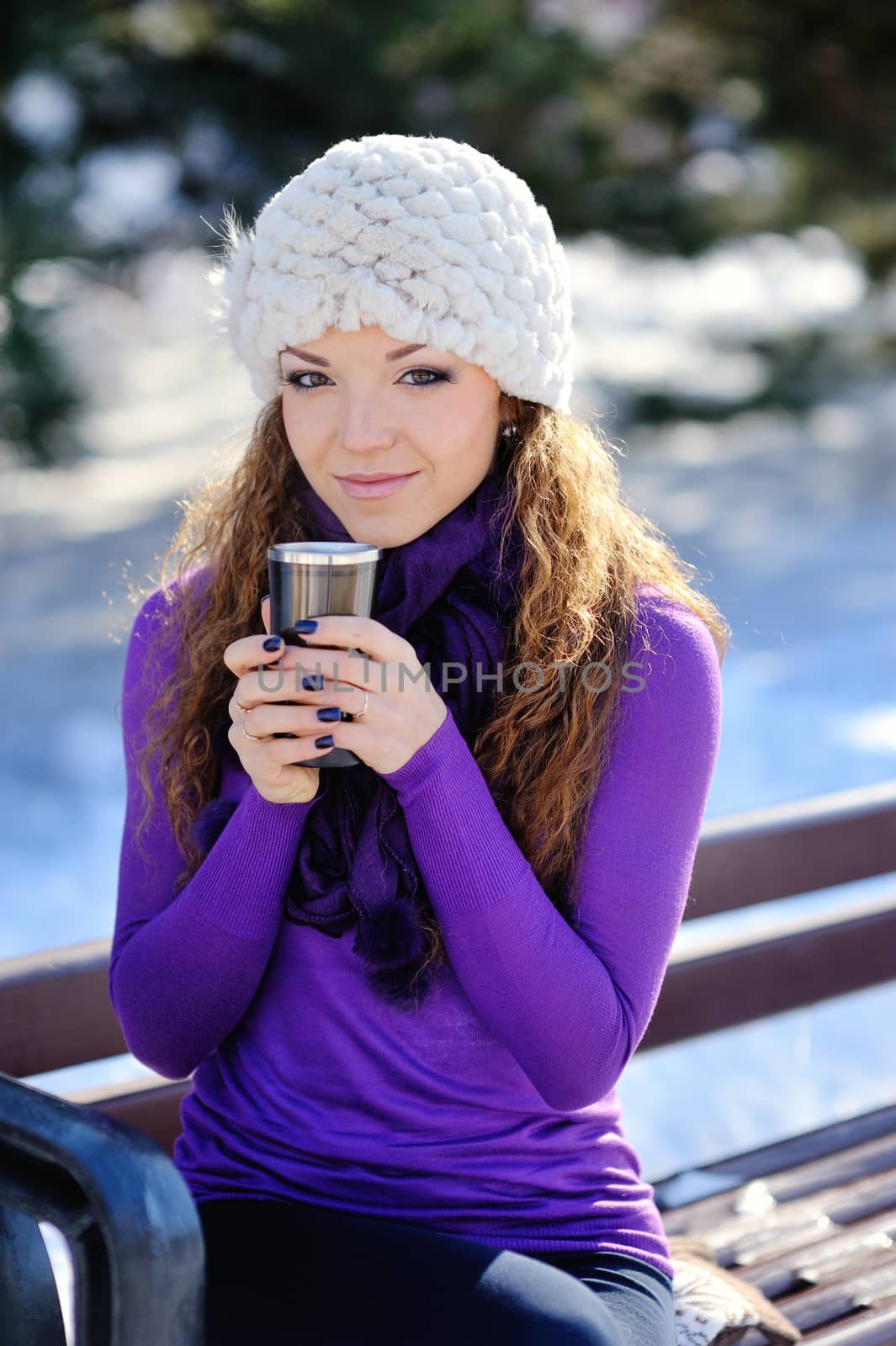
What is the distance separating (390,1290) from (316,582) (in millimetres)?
688

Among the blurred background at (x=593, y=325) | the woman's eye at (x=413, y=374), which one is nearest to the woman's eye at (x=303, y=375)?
the woman's eye at (x=413, y=374)

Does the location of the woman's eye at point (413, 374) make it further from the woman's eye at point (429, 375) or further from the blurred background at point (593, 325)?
the blurred background at point (593, 325)

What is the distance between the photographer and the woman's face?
1.65 metres

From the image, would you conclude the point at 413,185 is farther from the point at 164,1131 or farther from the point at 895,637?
the point at 895,637

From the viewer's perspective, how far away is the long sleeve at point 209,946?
160cm

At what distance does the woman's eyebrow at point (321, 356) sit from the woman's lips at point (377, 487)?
13cm

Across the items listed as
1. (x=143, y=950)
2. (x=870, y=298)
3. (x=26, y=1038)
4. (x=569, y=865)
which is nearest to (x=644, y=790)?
(x=569, y=865)

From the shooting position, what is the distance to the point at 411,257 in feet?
5.27

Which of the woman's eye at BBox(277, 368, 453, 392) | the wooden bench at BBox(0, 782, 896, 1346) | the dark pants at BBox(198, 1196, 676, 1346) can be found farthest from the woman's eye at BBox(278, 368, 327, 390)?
the dark pants at BBox(198, 1196, 676, 1346)

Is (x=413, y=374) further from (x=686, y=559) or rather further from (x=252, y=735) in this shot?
(x=686, y=559)

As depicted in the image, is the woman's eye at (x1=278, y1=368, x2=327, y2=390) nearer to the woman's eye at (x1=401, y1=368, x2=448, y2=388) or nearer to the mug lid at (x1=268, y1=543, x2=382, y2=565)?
the woman's eye at (x1=401, y1=368, x2=448, y2=388)

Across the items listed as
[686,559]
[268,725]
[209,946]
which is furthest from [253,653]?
[686,559]

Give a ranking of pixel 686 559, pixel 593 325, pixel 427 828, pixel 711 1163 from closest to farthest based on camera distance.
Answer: pixel 427 828, pixel 711 1163, pixel 686 559, pixel 593 325

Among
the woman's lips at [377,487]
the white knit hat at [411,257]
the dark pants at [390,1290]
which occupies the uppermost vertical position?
the white knit hat at [411,257]
